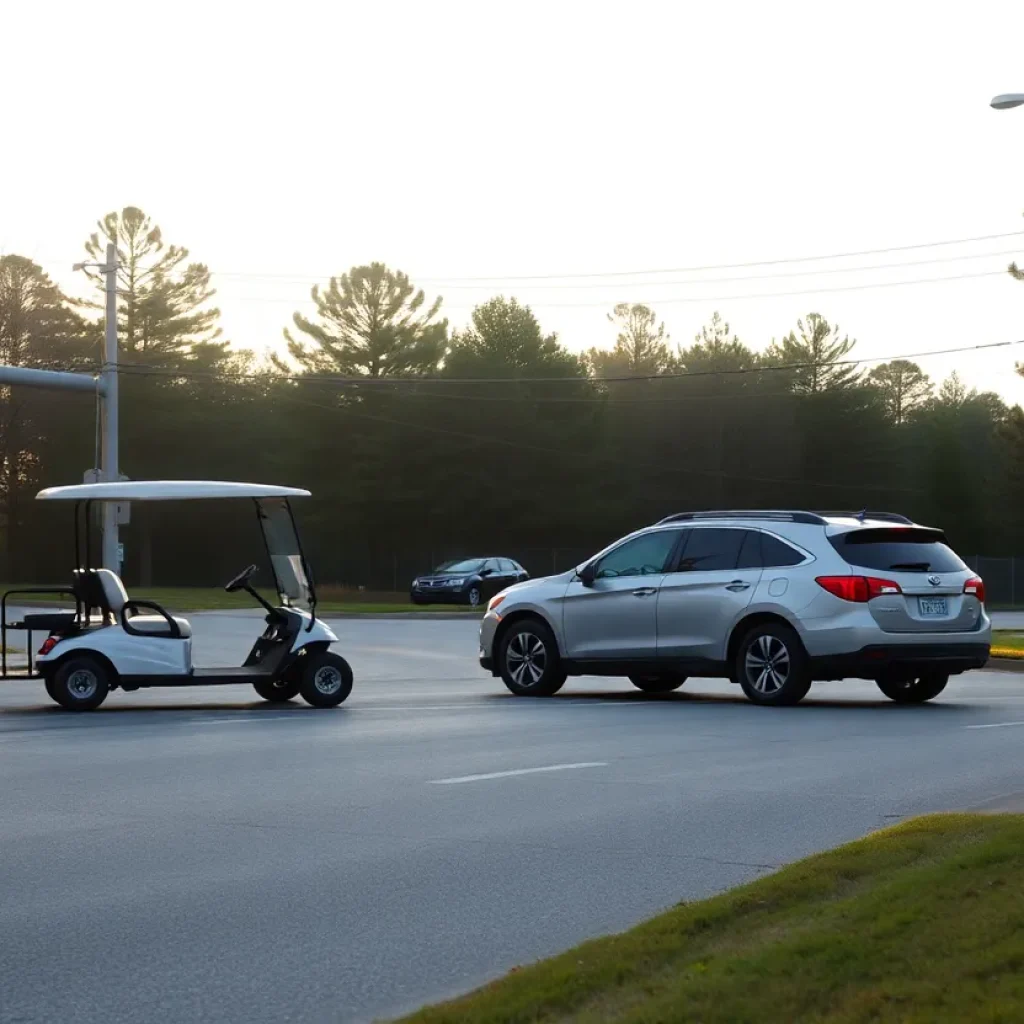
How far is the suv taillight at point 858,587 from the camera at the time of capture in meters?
16.5

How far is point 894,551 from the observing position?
1706 cm

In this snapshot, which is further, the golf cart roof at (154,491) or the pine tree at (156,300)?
the pine tree at (156,300)

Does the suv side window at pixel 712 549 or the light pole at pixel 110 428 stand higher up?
the light pole at pixel 110 428

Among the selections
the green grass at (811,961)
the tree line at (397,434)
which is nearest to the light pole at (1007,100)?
the green grass at (811,961)

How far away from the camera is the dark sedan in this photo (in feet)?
167

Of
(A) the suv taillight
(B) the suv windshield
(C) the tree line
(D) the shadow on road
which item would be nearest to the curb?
(D) the shadow on road

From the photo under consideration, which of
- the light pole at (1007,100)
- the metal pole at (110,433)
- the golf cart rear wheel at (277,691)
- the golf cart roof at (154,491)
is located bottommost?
the golf cart rear wheel at (277,691)

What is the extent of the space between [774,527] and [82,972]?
39.8 feet

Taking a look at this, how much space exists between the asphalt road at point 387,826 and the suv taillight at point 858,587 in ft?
3.49

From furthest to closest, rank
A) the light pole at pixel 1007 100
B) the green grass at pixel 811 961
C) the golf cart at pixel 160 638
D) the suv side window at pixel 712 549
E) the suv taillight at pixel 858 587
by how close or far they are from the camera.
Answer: the light pole at pixel 1007 100 < the suv side window at pixel 712 549 < the suv taillight at pixel 858 587 < the golf cart at pixel 160 638 < the green grass at pixel 811 961

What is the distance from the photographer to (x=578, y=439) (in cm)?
7750

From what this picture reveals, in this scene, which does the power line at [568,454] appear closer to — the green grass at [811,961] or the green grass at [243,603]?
the green grass at [243,603]

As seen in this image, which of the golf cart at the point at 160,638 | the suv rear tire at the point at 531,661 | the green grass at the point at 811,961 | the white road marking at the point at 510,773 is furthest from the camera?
the suv rear tire at the point at 531,661

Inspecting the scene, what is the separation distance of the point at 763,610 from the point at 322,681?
166 inches
